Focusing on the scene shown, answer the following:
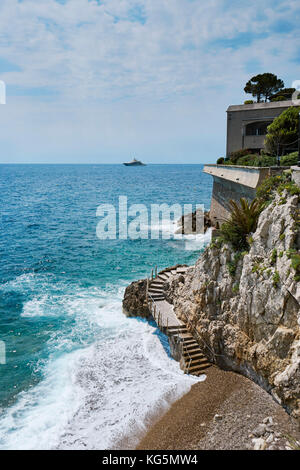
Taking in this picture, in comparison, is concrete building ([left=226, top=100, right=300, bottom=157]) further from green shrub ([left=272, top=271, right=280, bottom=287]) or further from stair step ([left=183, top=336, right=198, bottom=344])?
stair step ([left=183, top=336, right=198, bottom=344])

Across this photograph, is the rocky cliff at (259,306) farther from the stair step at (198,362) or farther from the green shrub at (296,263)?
the stair step at (198,362)

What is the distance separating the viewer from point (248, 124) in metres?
35.6

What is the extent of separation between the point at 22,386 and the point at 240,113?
34579 mm

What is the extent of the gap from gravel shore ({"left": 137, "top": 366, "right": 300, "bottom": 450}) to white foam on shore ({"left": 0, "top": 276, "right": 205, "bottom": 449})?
0.76m

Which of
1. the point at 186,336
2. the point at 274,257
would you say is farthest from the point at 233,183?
the point at 186,336

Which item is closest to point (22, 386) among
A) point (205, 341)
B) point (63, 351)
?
point (63, 351)

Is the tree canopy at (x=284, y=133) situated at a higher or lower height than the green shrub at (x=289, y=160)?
higher

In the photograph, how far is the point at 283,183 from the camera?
1530 cm

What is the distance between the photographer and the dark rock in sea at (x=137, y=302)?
21.0 metres

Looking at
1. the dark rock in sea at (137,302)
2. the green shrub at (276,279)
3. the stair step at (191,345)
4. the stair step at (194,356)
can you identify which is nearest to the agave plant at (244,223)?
the green shrub at (276,279)

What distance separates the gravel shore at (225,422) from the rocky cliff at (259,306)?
61 cm

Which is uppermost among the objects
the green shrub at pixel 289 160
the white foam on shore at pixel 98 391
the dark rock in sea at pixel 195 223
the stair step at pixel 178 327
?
the green shrub at pixel 289 160
